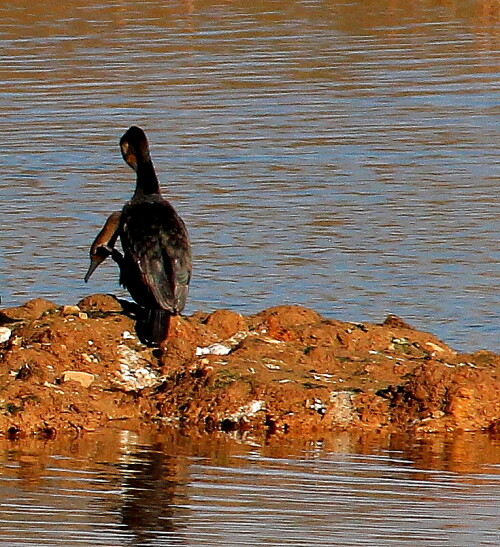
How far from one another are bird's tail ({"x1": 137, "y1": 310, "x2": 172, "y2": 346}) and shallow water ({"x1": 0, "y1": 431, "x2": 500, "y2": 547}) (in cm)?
62

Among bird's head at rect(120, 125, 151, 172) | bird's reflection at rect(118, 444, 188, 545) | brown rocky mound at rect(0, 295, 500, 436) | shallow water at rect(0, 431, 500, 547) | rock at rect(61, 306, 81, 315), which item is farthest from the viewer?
bird's head at rect(120, 125, 151, 172)

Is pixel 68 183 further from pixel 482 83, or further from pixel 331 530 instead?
pixel 331 530

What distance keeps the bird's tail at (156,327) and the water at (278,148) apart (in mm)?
2731

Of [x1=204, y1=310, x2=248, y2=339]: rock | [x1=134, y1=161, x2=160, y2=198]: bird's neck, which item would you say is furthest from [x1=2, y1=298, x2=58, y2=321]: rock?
[x1=204, y1=310, x2=248, y2=339]: rock

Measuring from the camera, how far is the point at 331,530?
6.47 meters

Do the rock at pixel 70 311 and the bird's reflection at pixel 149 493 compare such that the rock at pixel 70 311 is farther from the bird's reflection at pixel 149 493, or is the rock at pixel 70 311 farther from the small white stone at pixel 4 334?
the bird's reflection at pixel 149 493

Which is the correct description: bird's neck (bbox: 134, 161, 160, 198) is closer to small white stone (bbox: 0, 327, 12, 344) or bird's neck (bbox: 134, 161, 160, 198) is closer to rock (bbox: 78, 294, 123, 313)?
rock (bbox: 78, 294, 123, 313)

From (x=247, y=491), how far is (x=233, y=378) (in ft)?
5.01

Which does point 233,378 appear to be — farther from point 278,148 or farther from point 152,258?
point 278,148

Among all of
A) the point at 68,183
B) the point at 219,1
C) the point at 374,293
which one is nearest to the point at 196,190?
the point at 68,183

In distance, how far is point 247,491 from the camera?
718 centimetres

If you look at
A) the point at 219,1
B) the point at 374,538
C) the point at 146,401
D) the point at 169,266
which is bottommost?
the point at 374,538

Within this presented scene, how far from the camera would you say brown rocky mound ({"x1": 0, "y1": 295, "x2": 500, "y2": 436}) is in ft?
28.0

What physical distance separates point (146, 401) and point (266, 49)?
17.8 metres
